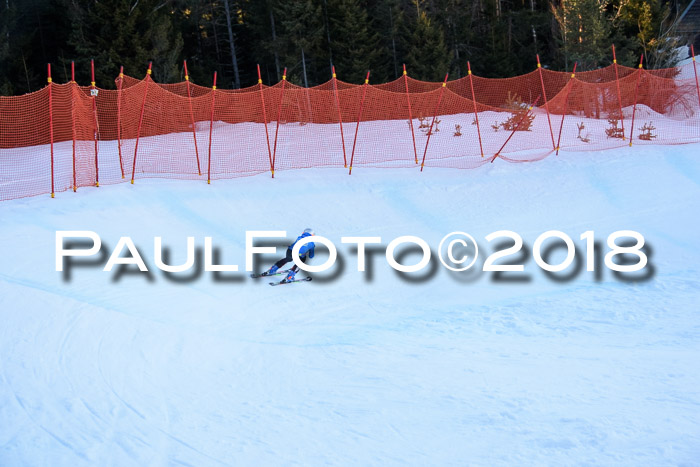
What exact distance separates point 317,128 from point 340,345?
11366 mm

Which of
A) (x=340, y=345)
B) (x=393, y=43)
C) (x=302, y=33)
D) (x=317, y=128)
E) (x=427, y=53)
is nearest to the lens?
(x=340, y=345)

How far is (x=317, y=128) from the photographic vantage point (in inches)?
774

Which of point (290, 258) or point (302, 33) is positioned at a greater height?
point (302, 33)

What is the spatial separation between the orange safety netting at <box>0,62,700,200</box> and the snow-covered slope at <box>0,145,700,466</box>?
206 cm

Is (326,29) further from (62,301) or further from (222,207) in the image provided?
(62,301)

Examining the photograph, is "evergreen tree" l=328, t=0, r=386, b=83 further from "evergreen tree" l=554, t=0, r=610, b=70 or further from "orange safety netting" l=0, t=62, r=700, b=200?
"orange safety netting" l=0, t=62, r=700, b=200

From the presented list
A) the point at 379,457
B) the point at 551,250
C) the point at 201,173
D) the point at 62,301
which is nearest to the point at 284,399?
the point at 379,457

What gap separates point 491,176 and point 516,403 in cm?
1045

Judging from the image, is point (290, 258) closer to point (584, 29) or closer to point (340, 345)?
point (340, 345)

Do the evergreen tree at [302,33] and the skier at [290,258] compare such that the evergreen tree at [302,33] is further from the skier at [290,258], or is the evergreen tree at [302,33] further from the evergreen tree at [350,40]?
the skier at [290,258]

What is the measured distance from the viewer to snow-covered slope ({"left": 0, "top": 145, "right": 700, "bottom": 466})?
21.2ft

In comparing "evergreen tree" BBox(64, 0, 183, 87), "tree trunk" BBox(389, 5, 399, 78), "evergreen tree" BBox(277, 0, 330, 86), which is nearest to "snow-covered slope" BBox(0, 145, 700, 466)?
"evergreen tree" BBox(64, 0, 183, 87)

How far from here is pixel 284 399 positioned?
24.5ft

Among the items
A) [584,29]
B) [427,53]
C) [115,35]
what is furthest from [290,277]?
[427,53]
